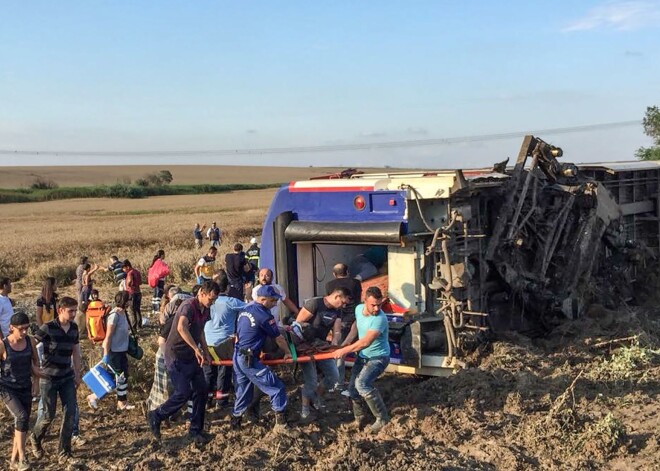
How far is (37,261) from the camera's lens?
75.0ft

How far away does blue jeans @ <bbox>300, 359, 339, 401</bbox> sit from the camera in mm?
7082

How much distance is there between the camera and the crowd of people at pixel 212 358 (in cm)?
630

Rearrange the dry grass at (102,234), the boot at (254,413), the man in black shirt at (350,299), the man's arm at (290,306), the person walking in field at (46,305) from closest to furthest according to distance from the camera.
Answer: the boot at (254,413) → the man in black shirt at (350,299) → the man's arm at (290,306) → the person walking in field at (46,305) → the dry grass at (102,234)

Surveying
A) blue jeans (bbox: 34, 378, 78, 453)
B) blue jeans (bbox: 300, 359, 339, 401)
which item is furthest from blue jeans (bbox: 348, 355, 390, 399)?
blue jeans (bbox: 34, 378, 78, 453)

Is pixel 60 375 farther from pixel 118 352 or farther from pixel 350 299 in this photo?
pixel 350 299

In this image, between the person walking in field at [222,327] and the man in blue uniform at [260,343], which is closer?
the man in blue uniform at [260,343]

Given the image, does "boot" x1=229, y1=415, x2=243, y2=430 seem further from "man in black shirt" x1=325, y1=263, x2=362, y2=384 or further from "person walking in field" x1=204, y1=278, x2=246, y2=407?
"man in black shirt" x1=325, y1=263, x2=362, y2=384

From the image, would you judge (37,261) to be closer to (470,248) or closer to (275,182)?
(470,248)

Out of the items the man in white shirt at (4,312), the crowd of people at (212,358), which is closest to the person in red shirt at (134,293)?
the man in white shirt at (4,312)

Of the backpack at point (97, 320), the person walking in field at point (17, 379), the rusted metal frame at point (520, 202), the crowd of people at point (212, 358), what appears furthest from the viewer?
the backpack at point (97, 320)

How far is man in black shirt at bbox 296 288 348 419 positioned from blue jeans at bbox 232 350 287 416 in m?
0.52

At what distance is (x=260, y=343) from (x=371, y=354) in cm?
105

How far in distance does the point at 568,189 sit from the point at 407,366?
127 inches

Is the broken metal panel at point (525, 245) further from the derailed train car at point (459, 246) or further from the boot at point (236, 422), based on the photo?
the boot at point (236, 422)
